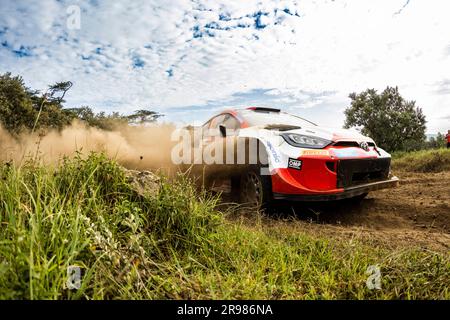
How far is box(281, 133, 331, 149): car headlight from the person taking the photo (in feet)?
11.2

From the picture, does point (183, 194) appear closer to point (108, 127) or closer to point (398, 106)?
point (108, 127)

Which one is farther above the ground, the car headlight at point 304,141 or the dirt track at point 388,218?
the car headlight at point 304,141

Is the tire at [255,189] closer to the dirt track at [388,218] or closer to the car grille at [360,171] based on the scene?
the dirt track at [388,218]

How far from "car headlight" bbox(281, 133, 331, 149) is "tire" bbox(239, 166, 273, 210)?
53cm

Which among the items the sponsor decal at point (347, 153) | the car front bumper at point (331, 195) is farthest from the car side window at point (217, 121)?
the sponsor decal at point (347, 153)

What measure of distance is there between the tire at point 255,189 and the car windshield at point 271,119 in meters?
0.87

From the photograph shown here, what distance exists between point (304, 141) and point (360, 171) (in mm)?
804

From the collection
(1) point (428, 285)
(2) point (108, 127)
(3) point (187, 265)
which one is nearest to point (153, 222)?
(3) point (187, 265)

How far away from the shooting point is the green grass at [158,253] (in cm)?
142

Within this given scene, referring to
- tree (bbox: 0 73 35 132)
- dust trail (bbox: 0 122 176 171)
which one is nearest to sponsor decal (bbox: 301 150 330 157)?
dust trail (bbox: 0 122 176 171)

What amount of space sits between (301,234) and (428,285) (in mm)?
985
